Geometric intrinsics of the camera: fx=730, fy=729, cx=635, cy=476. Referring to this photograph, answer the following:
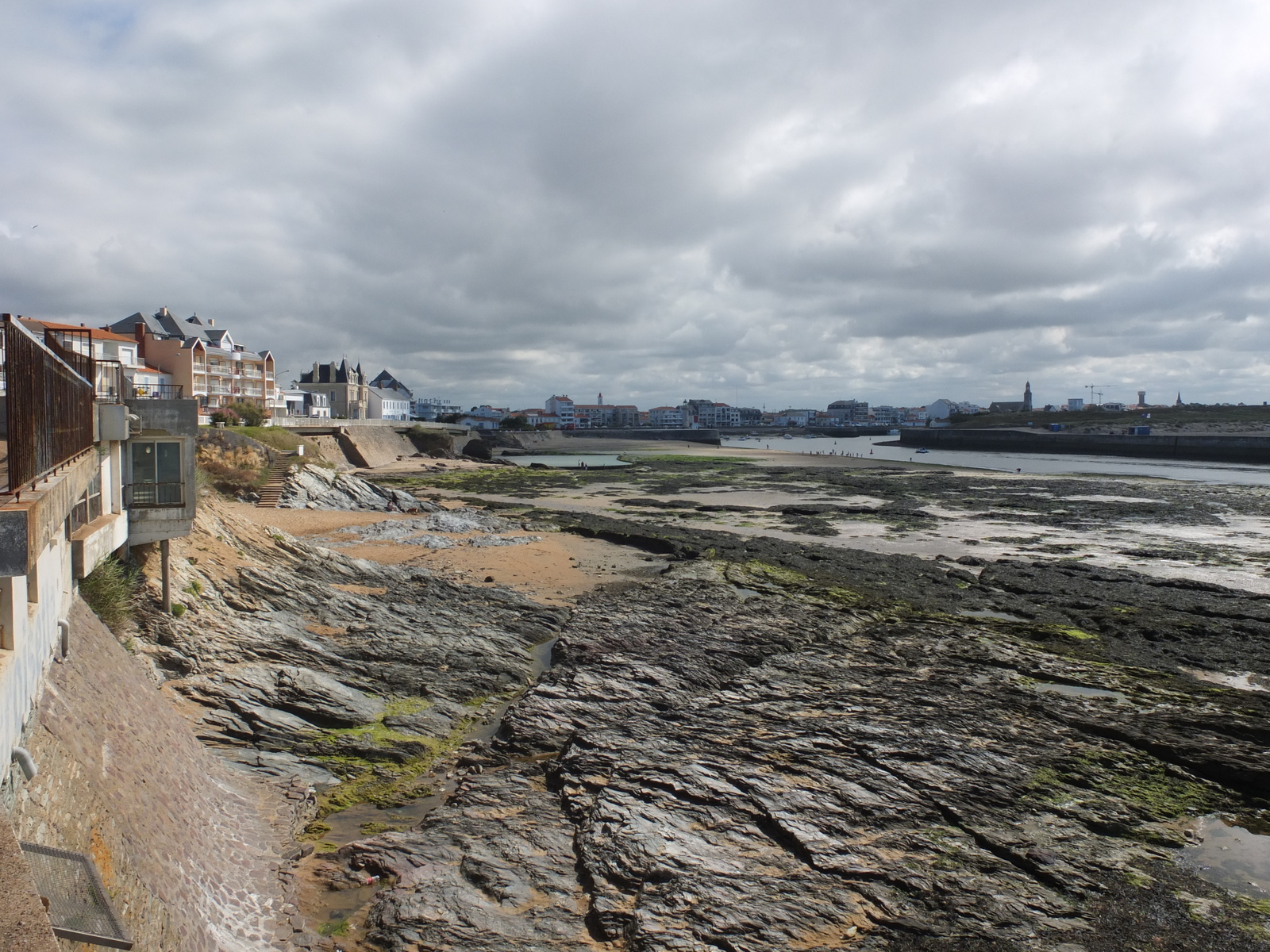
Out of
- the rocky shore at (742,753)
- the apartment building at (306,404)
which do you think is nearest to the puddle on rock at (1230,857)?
the rocky shore at (742,753)

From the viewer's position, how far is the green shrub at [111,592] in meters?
11.1

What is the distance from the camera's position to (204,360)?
247 feet

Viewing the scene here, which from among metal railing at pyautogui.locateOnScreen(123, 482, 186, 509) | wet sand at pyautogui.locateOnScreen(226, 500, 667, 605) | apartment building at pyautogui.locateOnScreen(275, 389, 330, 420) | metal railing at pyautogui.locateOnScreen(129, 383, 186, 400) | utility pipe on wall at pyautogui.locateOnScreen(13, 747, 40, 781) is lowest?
wet sand at pyautogui.locateOnScreen(226, 500, 667, 605)

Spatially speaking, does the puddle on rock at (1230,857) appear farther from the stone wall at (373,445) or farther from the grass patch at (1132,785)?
the stone wall at (373,445)

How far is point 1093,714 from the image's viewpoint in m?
13.6

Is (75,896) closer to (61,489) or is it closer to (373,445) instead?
(61,489)

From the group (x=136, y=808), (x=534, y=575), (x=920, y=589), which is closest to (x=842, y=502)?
(x=920, y=589)

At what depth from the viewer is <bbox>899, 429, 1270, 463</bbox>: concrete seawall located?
3794 inches

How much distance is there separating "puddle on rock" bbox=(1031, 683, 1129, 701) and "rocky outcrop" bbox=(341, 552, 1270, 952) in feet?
0.18

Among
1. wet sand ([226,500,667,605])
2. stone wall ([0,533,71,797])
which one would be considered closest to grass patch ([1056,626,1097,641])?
wet sand ([226,500,667,605])

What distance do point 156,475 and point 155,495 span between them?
352mm

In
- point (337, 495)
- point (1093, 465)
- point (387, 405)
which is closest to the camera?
point (337, 495)

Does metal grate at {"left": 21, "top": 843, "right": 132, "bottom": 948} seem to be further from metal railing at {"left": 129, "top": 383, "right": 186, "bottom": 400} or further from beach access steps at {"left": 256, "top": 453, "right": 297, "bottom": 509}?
beach access steps at {"left": 256, "top": 453, "right": 297, "bottom": 509}

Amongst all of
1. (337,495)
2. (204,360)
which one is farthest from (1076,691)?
(204,360)
